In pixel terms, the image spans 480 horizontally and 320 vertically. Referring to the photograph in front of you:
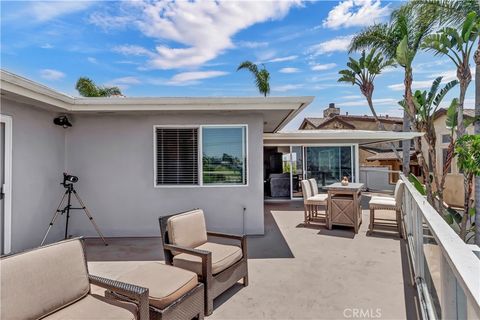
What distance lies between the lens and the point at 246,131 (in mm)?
5766

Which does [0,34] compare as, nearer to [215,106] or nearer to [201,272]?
[215,106]

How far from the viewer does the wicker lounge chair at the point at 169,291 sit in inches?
92.2

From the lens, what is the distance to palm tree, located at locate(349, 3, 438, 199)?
7855mm

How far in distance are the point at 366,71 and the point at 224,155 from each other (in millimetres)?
9564

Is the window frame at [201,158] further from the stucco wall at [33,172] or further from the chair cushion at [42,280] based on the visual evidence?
the chair cushion at [42,280]

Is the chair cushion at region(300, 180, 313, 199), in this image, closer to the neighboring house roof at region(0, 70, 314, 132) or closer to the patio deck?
the patio deck

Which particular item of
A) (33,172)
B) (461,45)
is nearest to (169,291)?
(33,172)

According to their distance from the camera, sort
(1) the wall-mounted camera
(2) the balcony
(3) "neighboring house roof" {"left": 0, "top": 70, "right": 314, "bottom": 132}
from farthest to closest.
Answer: (1) the wall-mounted camera → (3) "neighboring house roof" {"left": 0, "top": 70, "right": 314, "bottom": 132} → (2) the balcony

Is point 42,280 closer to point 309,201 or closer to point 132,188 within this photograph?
point 132,188

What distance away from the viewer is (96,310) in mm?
2047

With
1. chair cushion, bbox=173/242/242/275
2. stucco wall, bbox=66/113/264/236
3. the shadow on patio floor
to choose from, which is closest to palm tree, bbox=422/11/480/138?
stucco wall, bbox=66/113/264/236

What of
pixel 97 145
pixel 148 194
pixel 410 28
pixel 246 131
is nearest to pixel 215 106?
pixel 246 131

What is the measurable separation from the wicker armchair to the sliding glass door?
8.29m

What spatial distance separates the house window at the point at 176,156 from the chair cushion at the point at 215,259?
2.54 meters
